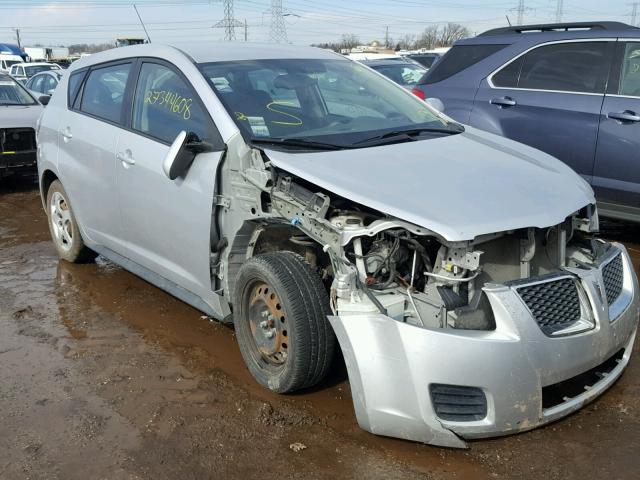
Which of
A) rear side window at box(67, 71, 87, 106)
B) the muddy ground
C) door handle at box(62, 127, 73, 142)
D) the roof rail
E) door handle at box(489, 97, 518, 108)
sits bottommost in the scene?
the muddy ground

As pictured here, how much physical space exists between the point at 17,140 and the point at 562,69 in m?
6.99

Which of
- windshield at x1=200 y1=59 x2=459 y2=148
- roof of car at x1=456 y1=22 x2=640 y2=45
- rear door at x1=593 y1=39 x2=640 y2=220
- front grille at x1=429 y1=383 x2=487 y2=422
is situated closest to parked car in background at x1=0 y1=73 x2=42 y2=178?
roof of car at x1=456 y1=22 x2=640 y2=45

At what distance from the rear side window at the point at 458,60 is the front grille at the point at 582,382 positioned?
13.4 feet

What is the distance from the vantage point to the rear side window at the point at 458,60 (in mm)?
6602

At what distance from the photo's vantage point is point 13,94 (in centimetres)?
996

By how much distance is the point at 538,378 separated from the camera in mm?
2732

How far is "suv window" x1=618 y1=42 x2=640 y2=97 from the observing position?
5.53m

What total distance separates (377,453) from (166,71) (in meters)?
2.62

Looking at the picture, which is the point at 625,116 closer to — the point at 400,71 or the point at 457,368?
the point at 457,368

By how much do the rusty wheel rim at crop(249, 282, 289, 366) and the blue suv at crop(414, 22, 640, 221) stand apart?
3.44 metres

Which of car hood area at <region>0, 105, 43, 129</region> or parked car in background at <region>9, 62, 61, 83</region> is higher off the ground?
car hood area at <region>0, 105, 43, 129</region>

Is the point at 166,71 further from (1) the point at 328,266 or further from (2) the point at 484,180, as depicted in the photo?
(2) the point at 484,180

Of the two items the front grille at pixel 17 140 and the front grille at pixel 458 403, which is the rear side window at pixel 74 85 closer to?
the front grille at pixel 458 403

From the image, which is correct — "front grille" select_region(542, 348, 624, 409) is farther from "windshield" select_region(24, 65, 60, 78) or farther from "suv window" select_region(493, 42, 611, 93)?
"windshield" select_region(24, 65, 60, 78)
